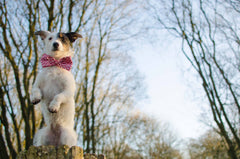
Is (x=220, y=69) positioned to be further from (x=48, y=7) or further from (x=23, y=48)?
(x=23, y=48)

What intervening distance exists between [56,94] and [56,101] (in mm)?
250

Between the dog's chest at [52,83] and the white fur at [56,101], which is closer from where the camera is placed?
the white fur at [56,101]

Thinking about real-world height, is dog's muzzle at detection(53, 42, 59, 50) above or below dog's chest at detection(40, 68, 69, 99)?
above

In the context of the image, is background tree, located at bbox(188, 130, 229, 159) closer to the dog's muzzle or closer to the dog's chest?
the dog's chest

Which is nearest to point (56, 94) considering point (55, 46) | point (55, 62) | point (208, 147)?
point (55, 62)

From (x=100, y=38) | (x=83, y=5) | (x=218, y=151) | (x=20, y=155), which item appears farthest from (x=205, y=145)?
(x=20, y=155)

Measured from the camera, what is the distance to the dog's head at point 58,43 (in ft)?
9.58

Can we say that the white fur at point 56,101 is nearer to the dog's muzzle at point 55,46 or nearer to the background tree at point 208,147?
the dog's muzzle at point 55,46

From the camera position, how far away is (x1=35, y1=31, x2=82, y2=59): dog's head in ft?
9.58

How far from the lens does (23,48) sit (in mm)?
7887

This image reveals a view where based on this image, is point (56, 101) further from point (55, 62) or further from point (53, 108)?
point (55, 62)

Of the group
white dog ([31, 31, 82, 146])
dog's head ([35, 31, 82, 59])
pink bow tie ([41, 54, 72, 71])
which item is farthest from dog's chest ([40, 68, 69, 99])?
dog's head ([35, 31, 82, 59])

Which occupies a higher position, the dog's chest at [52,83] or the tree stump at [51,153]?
the dog's chest at [52,83]

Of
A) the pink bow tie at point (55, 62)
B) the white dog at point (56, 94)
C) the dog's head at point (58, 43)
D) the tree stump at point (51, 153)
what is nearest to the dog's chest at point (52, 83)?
the white dog at point (56, 94)
